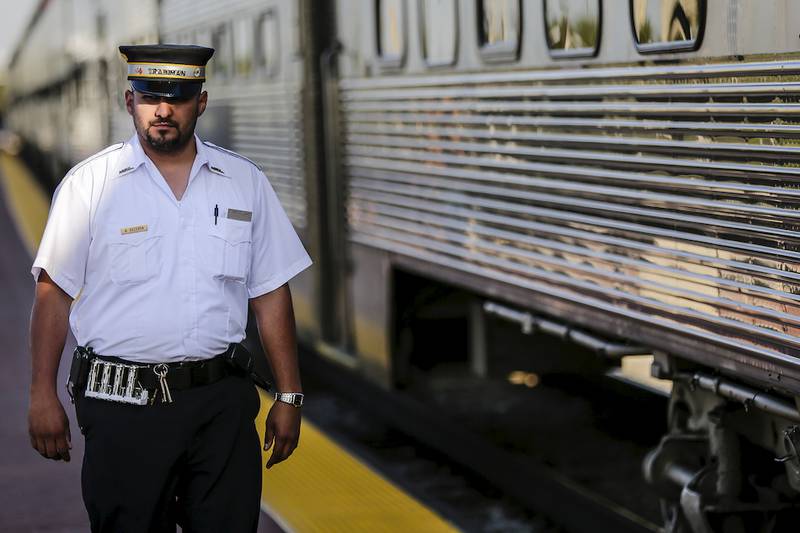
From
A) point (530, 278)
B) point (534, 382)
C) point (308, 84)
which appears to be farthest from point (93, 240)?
point (534, 382)

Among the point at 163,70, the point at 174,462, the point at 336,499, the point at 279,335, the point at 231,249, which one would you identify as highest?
the point at 163,70

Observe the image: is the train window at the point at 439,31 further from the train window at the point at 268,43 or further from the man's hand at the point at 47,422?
the man's hand at the point at 47,422

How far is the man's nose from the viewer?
3521 mm

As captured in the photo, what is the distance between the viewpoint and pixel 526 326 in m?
5.97

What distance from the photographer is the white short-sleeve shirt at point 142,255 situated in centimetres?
352

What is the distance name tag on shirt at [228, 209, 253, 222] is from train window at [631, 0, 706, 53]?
1.43 meters

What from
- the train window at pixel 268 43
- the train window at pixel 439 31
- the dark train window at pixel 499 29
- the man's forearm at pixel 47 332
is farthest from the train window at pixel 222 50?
the man's forearm at pixel 47 332

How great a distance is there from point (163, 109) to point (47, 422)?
74 cm

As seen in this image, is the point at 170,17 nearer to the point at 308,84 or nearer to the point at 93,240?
the point at 308,84

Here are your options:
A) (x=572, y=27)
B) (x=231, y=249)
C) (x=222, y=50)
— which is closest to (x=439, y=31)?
(x=572, y=27)

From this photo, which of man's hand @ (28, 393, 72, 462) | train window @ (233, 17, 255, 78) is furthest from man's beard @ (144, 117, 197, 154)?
train window @ (233, 17, 255, 78)

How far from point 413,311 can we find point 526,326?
5.34 ft

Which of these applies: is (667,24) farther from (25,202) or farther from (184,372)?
(25,202)

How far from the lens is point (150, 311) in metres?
3.52
